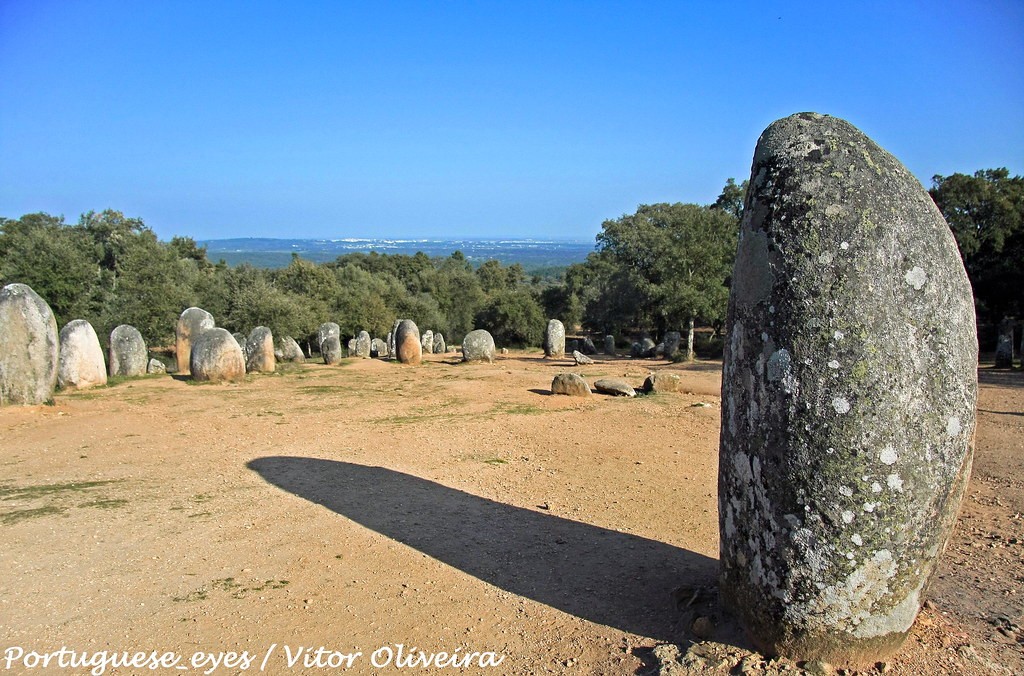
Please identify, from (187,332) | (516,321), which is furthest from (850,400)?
(516,321)

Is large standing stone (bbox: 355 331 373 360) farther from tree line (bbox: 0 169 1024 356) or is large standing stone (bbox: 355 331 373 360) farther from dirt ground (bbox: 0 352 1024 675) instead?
dirt ground (bbox: 0 352 1024 675)

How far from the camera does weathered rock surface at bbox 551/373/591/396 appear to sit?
14.6 meters

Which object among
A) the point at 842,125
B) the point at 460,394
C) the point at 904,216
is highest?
the point at 842,125

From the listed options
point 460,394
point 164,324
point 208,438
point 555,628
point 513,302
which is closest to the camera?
point 555,628

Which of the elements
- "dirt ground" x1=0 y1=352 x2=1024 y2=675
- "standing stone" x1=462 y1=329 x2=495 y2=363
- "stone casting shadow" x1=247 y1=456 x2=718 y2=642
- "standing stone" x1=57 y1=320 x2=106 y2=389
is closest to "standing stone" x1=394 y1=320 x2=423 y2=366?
"standing stone" x1=462 y1=329 x2=495 y2=363

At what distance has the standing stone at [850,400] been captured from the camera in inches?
139

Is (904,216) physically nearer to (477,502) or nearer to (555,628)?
(555,628)

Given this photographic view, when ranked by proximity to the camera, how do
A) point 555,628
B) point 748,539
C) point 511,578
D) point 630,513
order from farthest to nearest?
point 630,513 → point 511,578 → point 555,628 → point 748,539

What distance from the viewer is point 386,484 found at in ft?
25.9

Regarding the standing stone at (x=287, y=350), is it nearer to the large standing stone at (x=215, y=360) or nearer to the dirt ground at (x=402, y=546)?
the large standing stone at (x=215, y=360)

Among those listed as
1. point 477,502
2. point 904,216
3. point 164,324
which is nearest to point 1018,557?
point 904,216

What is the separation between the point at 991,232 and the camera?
79.9 feet

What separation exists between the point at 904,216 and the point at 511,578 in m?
3.82

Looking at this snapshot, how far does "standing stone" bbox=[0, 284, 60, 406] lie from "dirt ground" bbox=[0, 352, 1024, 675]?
1067 millimetres
